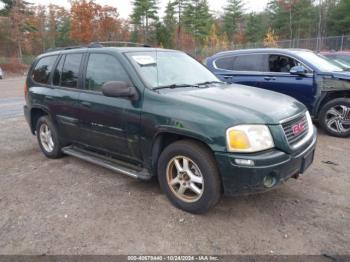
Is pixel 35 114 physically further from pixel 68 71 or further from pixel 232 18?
pixel 232 18

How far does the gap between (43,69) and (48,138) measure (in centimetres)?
117

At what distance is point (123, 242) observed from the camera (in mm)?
2938

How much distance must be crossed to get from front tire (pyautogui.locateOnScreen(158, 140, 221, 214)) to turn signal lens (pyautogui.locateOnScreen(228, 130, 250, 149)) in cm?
29

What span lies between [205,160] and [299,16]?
1842 inches

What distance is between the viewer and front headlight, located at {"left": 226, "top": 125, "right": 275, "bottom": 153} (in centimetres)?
295

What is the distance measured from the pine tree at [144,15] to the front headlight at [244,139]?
49536mm

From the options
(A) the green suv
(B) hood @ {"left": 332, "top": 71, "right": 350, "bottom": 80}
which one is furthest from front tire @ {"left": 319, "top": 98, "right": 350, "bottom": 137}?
(A) the green suv

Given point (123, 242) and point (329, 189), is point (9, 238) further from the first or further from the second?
point (329, 189)

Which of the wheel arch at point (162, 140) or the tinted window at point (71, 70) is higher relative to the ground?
the tinted window at point (71, 70)

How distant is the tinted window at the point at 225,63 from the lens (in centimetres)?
768

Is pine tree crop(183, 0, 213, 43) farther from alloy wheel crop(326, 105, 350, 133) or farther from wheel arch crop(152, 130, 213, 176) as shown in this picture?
wheel arch crop(152, 130, 213, 176)

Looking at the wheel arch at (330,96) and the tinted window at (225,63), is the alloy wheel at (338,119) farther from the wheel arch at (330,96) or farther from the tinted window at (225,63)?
the tinted window at (225,63)

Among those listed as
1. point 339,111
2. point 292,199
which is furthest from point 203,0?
point 292,199

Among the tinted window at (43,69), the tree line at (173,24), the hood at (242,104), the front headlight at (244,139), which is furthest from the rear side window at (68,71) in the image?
the tree line at (173,24)
